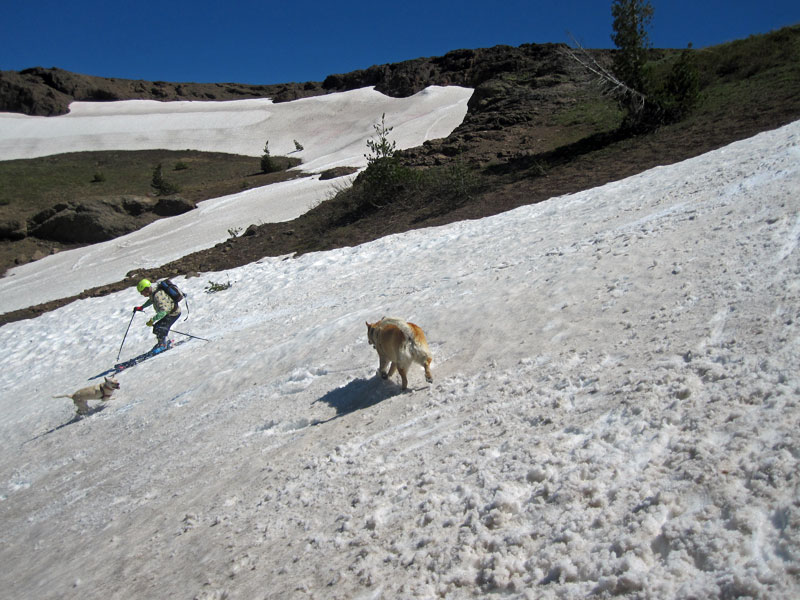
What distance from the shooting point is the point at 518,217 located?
13625 millimetres

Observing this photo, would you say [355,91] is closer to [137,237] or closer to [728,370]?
[137,237]

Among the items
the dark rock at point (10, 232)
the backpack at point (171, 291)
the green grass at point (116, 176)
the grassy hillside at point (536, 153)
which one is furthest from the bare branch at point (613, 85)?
the dark rock at point (10, 232)

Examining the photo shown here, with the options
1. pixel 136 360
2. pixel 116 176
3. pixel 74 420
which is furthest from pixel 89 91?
pixel 74 420

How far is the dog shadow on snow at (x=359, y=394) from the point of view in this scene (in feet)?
19.9

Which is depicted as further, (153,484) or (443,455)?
(153,484)

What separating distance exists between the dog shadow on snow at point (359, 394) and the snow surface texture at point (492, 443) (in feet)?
0.13

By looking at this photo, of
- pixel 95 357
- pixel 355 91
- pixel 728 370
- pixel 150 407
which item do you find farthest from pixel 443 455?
pixel 355 91

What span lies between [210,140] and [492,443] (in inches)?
2860

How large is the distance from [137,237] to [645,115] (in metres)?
26.5

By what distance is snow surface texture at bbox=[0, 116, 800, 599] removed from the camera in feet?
9.78

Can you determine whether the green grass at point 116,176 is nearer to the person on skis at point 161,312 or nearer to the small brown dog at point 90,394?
the person on skis at point 161,312

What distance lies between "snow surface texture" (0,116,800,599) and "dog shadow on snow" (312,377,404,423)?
0.13 ft

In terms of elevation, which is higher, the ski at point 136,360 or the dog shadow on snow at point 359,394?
the dog shadow on snow at point 359,394

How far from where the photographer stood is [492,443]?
4.32 metres
